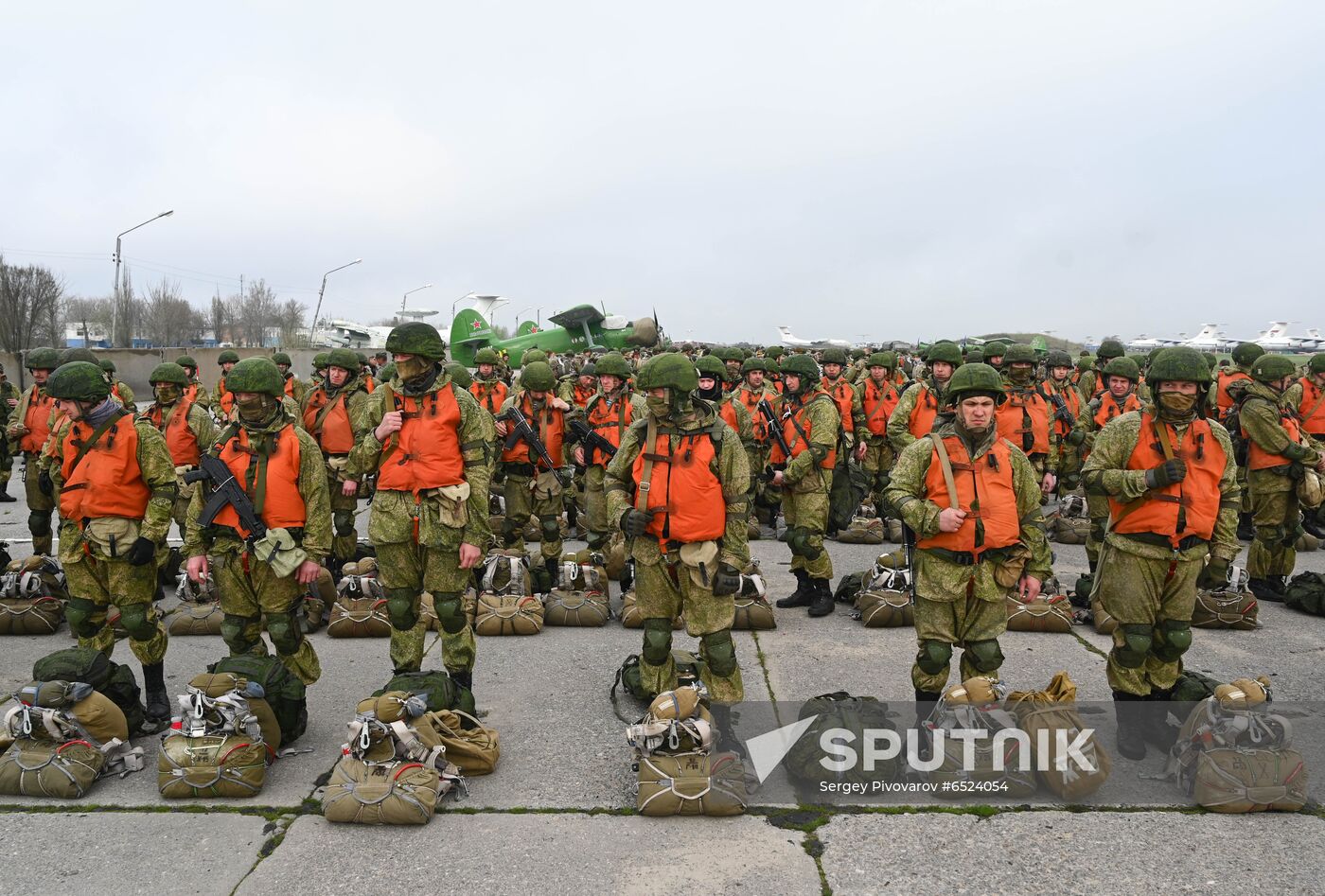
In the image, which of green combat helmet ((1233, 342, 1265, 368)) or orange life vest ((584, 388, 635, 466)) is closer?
orange life vest ((584, 388, 635, 466))

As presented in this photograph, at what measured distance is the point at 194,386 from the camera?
13250 mm

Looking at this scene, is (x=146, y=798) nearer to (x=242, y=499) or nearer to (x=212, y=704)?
(x=212, y=704)

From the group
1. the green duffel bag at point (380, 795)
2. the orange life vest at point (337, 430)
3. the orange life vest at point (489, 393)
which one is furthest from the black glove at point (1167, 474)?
the orange life vest at point (489, 393)

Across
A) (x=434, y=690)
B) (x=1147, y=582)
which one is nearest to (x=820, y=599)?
(x=1147, y=582)

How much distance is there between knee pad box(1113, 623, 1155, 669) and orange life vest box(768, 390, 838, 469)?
119 inches

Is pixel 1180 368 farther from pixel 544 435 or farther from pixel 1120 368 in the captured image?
pixel 544 435

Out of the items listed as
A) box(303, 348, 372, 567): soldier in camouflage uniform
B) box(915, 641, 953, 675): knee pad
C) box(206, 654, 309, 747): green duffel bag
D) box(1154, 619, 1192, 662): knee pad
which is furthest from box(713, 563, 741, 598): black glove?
box(303, 348, 372, 567): soldier in camouflage uniform

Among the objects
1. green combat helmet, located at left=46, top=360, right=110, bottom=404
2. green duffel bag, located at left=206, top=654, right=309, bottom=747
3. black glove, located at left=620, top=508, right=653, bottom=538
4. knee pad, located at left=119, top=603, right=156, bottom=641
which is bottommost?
green duffel bag, located at left=206, top=654, right=309, bottom=747

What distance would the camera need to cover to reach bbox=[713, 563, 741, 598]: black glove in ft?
15.3

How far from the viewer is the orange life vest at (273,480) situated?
4.93 m

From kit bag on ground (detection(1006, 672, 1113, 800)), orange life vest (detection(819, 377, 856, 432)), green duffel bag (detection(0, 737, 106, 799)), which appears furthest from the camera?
orange life vest (detection(819, 377, 856, 432))

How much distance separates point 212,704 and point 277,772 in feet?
1.83

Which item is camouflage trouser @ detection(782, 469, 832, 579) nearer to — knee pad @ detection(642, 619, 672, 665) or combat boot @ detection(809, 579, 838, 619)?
combat boot @ detection(809, 579, 838, 619)

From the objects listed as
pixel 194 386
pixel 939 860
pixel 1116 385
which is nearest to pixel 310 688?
pixel 939 860
